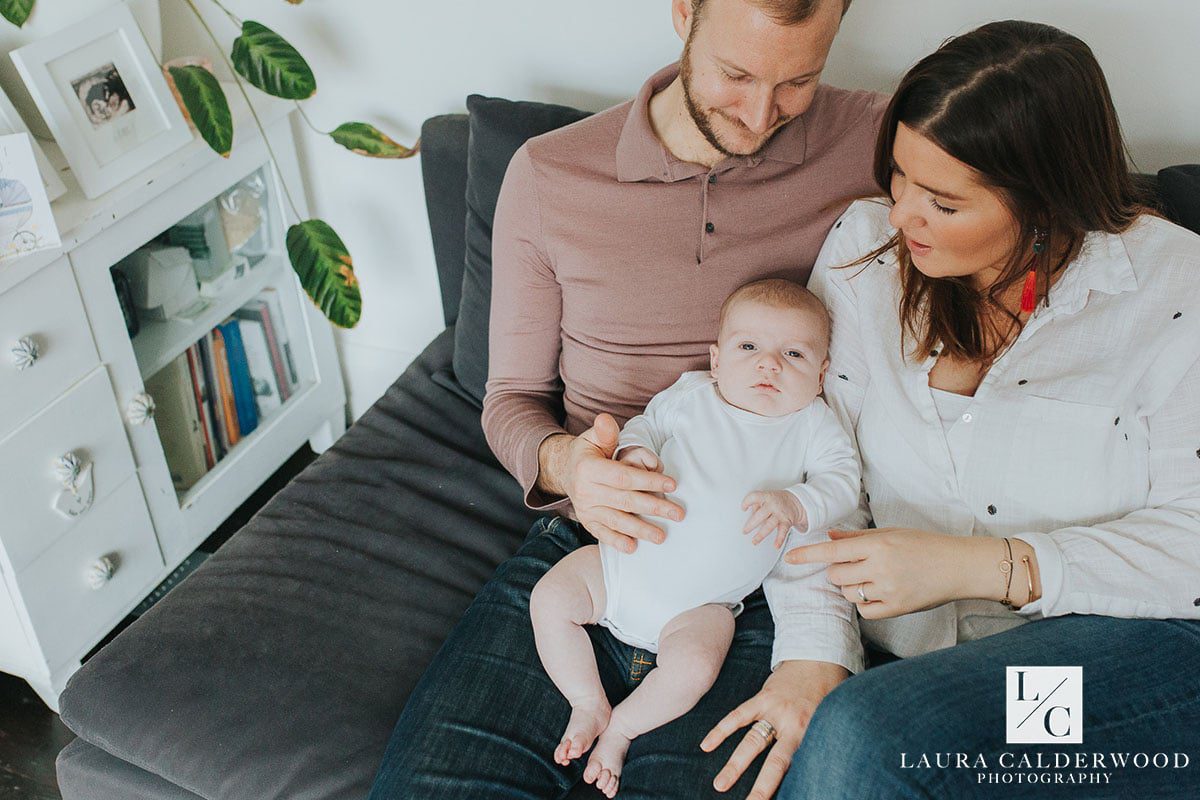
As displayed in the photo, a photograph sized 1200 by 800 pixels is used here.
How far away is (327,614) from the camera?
4.86ft

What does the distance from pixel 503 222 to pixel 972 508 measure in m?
0.75

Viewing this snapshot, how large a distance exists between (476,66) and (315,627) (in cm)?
110

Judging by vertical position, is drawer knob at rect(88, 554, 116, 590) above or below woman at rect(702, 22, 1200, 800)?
below

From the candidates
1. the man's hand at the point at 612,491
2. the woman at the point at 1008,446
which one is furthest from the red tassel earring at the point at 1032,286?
the man's hand at the point at 612,491

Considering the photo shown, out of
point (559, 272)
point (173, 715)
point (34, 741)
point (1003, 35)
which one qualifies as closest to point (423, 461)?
point (559, 272)

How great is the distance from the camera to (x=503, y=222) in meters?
1.52

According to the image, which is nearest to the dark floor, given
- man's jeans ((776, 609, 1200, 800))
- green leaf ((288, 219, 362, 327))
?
green leaf ((288, 219, 362, 327))

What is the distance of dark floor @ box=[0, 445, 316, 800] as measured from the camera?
1.77m

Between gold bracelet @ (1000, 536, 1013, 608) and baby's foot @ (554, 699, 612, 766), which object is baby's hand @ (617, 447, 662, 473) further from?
gold bracelet @ (1000, 536, 1013, 608)

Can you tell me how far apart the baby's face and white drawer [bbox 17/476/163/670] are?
3.83 ft

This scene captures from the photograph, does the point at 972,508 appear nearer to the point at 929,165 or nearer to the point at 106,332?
the point at 929,165

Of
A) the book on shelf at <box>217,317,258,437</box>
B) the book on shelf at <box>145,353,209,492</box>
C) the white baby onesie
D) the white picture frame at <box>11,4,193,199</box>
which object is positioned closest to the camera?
the white baby onesie

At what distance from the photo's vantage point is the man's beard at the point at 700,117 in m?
1.35

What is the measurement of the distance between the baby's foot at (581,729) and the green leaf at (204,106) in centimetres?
118
